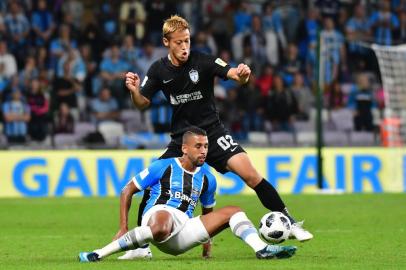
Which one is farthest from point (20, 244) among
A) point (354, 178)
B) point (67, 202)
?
point (354, 178)

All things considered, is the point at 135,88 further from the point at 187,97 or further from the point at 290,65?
the point at 290,65

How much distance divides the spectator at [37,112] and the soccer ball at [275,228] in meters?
12.1

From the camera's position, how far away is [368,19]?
24.0 m

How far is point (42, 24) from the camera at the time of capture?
22438 mm

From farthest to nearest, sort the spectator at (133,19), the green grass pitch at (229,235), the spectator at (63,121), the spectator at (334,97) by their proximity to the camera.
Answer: the spectator at (133,19) < the spectator at (334,97) < the spectator at (63,121) < the green grass pitch at (229,235)

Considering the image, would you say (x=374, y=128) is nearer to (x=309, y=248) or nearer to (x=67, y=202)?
(x=67, y=202)

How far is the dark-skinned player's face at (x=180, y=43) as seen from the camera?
9.45m

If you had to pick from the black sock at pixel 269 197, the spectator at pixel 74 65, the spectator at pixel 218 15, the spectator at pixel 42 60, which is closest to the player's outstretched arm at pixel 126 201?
the black sock at pixel 269 197

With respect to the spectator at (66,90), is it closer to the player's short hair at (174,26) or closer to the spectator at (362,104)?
the spectator at (362,104)

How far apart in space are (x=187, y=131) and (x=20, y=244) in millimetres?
3029

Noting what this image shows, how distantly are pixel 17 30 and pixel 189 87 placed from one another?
43.0 feet

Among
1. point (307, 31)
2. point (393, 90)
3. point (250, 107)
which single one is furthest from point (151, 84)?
point (307, 31)

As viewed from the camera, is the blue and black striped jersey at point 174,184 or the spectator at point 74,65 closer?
the blue and black striped jersey at point 174,184

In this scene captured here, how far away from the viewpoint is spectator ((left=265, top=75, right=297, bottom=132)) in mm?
21578
